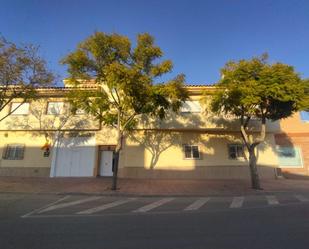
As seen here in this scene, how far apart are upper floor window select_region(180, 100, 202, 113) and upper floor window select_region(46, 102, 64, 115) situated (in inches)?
393

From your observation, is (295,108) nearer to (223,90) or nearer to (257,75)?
(257,75)

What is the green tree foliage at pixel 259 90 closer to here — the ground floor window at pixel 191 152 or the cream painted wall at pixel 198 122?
the cream painted wall at pixel 198 122

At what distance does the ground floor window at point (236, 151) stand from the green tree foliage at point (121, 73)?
832 cm

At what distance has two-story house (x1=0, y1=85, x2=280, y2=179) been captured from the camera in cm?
1912

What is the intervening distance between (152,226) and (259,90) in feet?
32.1

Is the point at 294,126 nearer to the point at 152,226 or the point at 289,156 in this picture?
the point at 289,156

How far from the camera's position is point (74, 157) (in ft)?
63.7

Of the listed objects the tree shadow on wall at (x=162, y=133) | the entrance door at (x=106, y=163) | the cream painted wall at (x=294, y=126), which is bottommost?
the entrance door at (x=106, y=163)

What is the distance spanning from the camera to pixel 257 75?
1355 cm

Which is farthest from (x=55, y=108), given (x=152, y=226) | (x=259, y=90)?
(x=152, y=226)

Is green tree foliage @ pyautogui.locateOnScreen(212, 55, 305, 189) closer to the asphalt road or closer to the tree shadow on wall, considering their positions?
the tree shadow on wall

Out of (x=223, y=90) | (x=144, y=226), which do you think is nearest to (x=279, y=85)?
(x=223, y=90)

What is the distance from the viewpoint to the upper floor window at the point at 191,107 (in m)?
19.7

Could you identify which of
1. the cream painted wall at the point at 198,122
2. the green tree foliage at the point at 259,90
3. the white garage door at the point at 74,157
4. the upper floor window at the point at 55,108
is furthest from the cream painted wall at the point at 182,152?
the upper floor window at the point at 55,108
